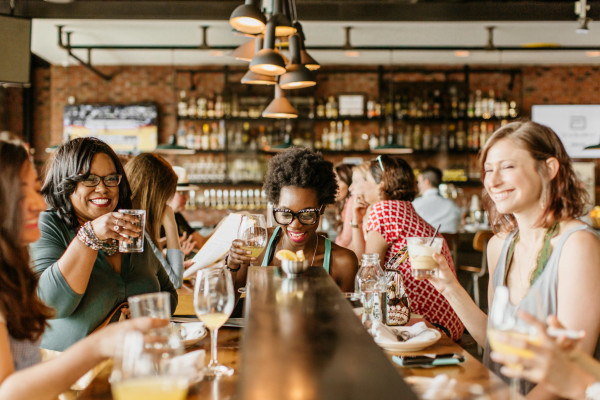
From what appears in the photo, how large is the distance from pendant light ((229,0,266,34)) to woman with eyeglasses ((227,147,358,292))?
817 mm

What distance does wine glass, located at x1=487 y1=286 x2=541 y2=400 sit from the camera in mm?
903

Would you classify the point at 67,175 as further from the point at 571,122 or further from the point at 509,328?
the point at 571,122

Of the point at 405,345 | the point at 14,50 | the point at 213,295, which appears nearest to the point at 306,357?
the point at 213,295

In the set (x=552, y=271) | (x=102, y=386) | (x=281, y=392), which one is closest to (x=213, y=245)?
(x=102, y=386)

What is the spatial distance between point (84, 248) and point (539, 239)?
147 cm

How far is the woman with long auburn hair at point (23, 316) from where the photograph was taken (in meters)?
1.13

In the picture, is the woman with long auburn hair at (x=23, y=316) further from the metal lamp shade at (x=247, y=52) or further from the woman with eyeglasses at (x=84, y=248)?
the metal lamp shade at (x=247, y=52)

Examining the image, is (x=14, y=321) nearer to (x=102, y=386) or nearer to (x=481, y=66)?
(x=102, y=386)

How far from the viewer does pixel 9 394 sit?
44.4 inches

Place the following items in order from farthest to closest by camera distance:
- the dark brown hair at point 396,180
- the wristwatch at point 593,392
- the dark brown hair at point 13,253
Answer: the dark brown hair at point 396,180, the dark brown hair at point 13,253, the wristwatch at point 593,392

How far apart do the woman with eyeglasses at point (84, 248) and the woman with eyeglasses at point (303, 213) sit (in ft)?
1.41

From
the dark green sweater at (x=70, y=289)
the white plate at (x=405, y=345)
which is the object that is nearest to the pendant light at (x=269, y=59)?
the dark green sweater at (x=70, y=289)

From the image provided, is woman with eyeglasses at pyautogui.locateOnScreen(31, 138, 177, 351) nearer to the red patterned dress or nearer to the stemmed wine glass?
the stemmed wine glass

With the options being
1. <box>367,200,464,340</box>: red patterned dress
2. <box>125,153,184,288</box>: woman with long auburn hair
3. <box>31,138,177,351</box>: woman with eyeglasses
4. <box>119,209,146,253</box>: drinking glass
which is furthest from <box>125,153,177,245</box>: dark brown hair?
<box>367,200,464,340</box>: red patterned dress
